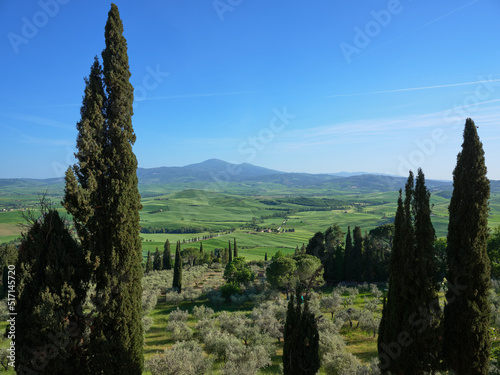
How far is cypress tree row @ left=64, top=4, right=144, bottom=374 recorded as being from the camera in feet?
37.9

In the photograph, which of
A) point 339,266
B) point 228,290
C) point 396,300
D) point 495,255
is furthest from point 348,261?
point 396,300

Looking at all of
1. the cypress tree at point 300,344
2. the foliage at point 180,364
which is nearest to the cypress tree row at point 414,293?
the cypress tree at point 300,344

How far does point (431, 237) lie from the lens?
11.7 m

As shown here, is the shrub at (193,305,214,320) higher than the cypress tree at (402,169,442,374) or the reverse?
the reverse

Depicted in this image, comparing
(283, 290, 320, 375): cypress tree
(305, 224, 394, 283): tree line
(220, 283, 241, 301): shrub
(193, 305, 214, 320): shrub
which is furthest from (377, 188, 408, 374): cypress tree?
(305, 224, 394, 283): tree line

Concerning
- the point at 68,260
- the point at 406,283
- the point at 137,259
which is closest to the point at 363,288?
the point at 406,283

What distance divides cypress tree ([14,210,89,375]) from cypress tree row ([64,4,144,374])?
25.1 inches

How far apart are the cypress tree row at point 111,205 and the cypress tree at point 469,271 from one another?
1436 cm

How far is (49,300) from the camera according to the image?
10508 millimetres

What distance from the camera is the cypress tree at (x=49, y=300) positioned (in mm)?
10422

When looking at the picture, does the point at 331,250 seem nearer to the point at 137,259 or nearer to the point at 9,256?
the point at 137,259

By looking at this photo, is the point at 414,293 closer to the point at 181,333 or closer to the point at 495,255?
the point at 181,333

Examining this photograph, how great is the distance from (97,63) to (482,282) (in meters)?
20.0

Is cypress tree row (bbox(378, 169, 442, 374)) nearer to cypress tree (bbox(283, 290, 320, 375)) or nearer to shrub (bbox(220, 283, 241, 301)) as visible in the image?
cypress tree (bbox(283, 290, 320, 375))
